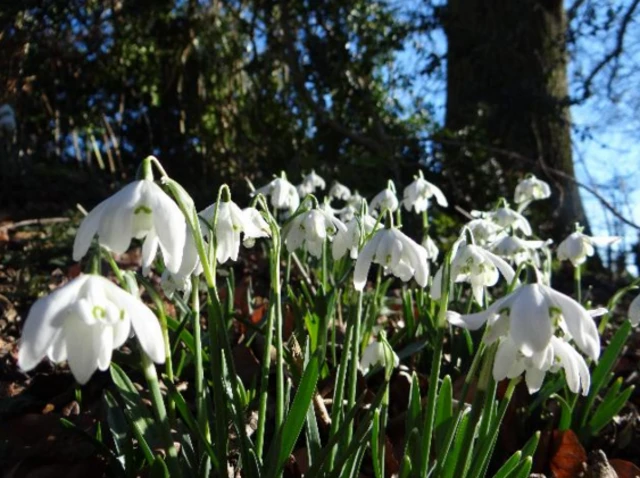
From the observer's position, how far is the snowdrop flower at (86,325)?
2.86 ft

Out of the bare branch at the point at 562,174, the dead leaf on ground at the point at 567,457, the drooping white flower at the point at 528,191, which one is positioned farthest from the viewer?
the bare branch at the point at 562,174

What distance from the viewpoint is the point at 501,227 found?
7.68ft

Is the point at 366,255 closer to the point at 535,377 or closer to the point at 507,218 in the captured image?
the point at 535,377

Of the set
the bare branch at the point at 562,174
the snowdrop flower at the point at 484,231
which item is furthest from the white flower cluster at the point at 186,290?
the bare branch at the point at 562,174

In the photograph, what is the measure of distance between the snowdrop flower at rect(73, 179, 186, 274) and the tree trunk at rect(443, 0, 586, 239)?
4.76 meters

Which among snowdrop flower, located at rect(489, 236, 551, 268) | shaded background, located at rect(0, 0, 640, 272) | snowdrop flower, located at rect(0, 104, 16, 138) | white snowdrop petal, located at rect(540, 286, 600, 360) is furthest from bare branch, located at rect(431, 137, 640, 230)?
snowdrop flower, located at rect(0, 104, 16, 138)

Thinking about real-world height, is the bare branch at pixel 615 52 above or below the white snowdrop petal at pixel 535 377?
above

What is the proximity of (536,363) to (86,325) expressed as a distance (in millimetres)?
662

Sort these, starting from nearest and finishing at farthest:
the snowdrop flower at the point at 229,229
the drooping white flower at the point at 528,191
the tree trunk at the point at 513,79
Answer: the snowdrop flower at the point at 229,229
the drooping white flower at the point at 528,191
the tree trunk at the point at 513,79

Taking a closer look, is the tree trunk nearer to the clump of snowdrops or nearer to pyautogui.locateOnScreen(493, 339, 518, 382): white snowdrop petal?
the clump of snowdrops

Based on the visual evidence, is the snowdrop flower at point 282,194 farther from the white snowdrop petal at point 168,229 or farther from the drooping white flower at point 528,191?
the white snowdrop petal at point 168,229

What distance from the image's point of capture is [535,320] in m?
0.96

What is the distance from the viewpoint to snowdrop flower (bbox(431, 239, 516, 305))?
141cm

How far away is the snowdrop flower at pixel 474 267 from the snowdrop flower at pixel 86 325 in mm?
661
